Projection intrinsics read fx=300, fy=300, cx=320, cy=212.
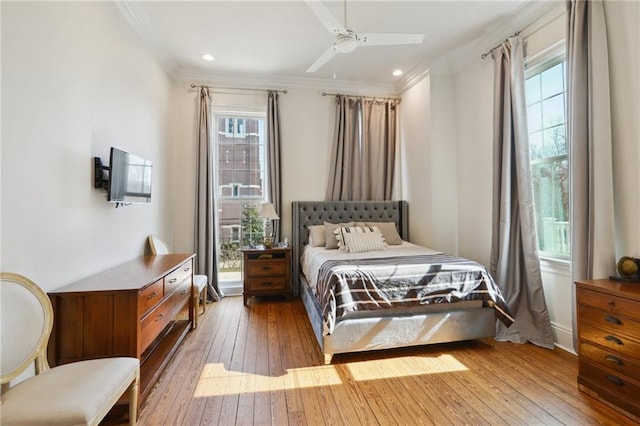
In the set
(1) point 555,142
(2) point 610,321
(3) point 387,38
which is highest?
(3) point 387,38

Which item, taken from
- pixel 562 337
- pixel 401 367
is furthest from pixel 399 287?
pixel 562 337

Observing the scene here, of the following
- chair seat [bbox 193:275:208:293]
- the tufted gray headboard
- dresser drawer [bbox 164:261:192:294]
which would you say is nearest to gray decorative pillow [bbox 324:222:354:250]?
the tufted gray headboard

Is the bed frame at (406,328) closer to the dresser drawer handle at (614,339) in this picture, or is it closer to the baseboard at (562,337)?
the baseboard at (562,337)

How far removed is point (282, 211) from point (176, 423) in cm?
303

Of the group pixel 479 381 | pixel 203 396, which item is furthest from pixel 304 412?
pixel 479 381

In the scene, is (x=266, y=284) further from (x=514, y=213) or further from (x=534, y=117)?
(x=534, y=117)

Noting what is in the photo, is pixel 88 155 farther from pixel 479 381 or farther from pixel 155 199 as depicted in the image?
pixel 479 381

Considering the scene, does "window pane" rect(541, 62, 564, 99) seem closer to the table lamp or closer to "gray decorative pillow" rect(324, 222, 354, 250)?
"gray decorative pillow" rect(324, 222, 354, 250)

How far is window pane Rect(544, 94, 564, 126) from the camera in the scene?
9.03 ft

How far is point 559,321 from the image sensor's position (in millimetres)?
2746

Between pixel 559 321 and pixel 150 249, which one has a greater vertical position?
pixel 150 249

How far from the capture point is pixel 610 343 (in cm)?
187

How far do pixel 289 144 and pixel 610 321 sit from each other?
156 inches

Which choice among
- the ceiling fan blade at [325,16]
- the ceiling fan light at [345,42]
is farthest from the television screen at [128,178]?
the ceiling fan light at [345,42]
